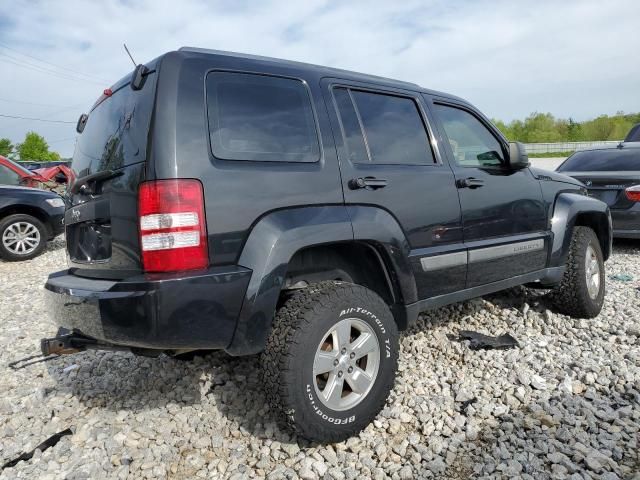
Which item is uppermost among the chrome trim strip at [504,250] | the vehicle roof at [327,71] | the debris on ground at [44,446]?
the vehicle roof at [327,71]

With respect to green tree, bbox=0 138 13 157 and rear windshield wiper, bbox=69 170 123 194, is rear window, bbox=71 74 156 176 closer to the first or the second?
rear windshield wiper, bbox=69 170 123 194

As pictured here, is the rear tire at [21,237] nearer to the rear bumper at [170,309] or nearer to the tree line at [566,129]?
the rear bumper at [170,309]

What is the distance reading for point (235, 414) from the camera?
294cm

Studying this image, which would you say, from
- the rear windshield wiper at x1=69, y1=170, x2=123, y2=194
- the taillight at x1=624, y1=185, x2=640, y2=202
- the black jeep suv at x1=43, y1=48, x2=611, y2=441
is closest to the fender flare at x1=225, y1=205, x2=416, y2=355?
the black jeep suv at x1=43, y1=48, x2=611, y2=441

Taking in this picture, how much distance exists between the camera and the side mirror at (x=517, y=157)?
12.0ft

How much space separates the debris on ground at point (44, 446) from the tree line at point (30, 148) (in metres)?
72.9

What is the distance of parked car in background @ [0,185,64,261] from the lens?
7.80 metres

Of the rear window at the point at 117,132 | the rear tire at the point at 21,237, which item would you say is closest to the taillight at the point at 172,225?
the rear window at the point at 117,132

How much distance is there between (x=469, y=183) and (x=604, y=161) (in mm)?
5432

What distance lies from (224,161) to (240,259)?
455mm

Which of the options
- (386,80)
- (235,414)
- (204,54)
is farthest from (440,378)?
(204,54)

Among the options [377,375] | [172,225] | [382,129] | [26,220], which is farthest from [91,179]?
[26,220]

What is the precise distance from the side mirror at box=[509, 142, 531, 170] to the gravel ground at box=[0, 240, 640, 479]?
54.1 inches

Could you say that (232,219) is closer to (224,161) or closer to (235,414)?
(224,161)
